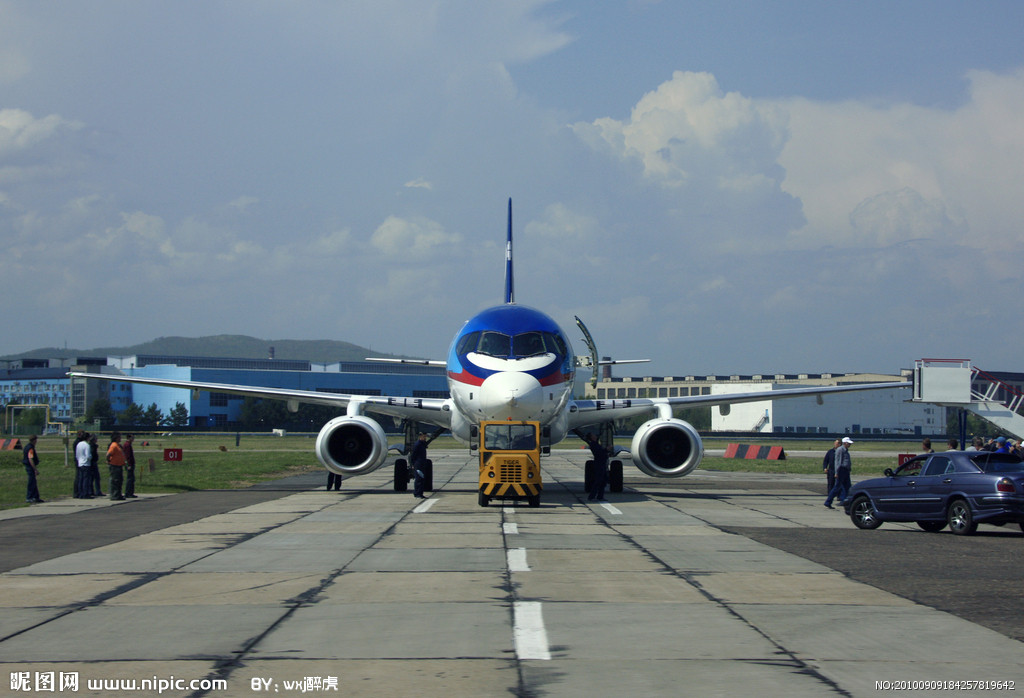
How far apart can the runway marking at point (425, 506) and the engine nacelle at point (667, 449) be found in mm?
5228

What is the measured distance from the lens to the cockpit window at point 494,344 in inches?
929

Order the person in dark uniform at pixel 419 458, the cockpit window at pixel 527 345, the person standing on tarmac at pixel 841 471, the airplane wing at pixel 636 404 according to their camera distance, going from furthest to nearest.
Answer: the airplane wing at pixel 636 404
the person in dark uniform at pixel 419 458
the person standing on tarmac at pixel 841 471
the cockpit window at pixel 527 345

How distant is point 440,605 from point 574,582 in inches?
86.0

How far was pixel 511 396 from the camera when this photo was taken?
22.4 meters

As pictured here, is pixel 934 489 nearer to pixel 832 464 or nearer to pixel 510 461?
pixel 832 464

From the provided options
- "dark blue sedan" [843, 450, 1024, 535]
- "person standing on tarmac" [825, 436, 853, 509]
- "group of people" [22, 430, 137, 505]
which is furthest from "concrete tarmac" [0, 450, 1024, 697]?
"group of people" [22, 430, 137, 505]

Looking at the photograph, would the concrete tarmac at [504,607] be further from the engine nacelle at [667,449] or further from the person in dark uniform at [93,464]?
the person in dark uniform at [93,464]

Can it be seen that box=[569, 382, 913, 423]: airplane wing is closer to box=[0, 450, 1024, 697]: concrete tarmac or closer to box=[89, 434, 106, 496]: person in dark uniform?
box=[0, 450, 1024, 697]: concrete tarmac

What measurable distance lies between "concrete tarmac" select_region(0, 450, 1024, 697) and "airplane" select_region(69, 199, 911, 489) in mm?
3642

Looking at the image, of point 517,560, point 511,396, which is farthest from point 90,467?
point 517,560

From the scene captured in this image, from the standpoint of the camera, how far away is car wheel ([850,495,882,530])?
771 inches

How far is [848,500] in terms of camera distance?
20.2 metres

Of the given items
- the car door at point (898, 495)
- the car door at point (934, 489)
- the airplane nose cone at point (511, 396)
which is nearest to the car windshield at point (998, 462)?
the car door at point (934, 489)

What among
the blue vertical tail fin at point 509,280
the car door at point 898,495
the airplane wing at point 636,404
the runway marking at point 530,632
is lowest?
the runway marking at point 530,632
